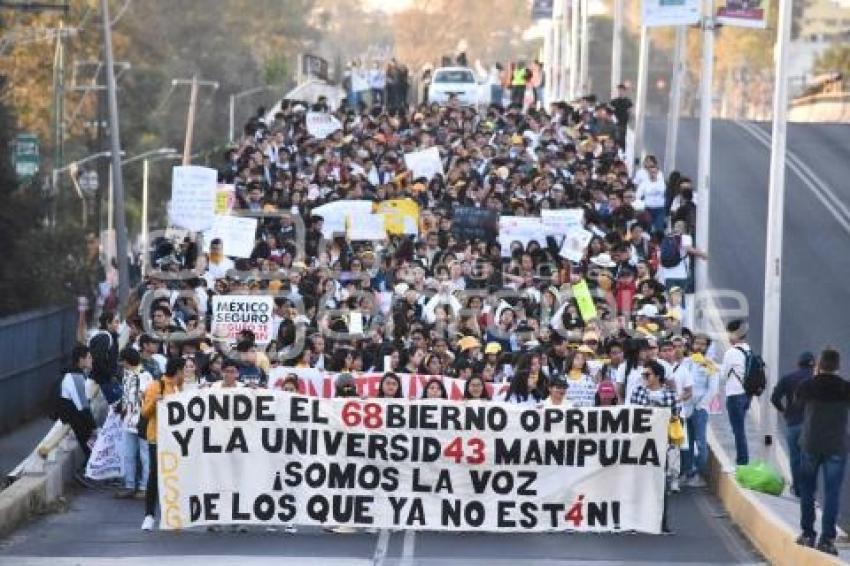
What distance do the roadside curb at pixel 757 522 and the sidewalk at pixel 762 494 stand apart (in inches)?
0.8

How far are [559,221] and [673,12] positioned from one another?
13.8 feet

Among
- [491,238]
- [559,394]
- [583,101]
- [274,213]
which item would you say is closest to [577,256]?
[491,238]

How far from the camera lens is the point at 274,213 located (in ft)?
100

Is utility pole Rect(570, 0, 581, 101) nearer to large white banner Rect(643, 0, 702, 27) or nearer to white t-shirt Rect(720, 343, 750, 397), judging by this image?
large white banner Rect(643, 0, 702, 27)

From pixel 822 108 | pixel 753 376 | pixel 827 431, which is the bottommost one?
pixel 753 376

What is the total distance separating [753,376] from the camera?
77.7ft

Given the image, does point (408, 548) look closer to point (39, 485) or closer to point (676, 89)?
point (39, 485)

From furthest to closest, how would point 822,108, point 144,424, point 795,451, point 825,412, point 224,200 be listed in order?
point 822,108 → point 224,200 → point 795,451 → point 144,424 → point 825,412

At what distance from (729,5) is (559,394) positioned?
11.4m

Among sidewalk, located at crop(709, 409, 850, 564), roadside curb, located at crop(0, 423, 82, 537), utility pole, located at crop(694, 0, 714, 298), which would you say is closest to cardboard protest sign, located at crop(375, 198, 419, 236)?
utility pole, located at crop(694, 0, 714, 298)

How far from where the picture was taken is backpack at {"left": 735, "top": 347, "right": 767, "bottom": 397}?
23.6 metres

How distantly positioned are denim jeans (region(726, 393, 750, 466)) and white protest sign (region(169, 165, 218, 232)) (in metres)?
8.25

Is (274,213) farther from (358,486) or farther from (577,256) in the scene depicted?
(358,486)

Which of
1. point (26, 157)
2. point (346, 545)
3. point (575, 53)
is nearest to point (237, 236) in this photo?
point (346, 545)
